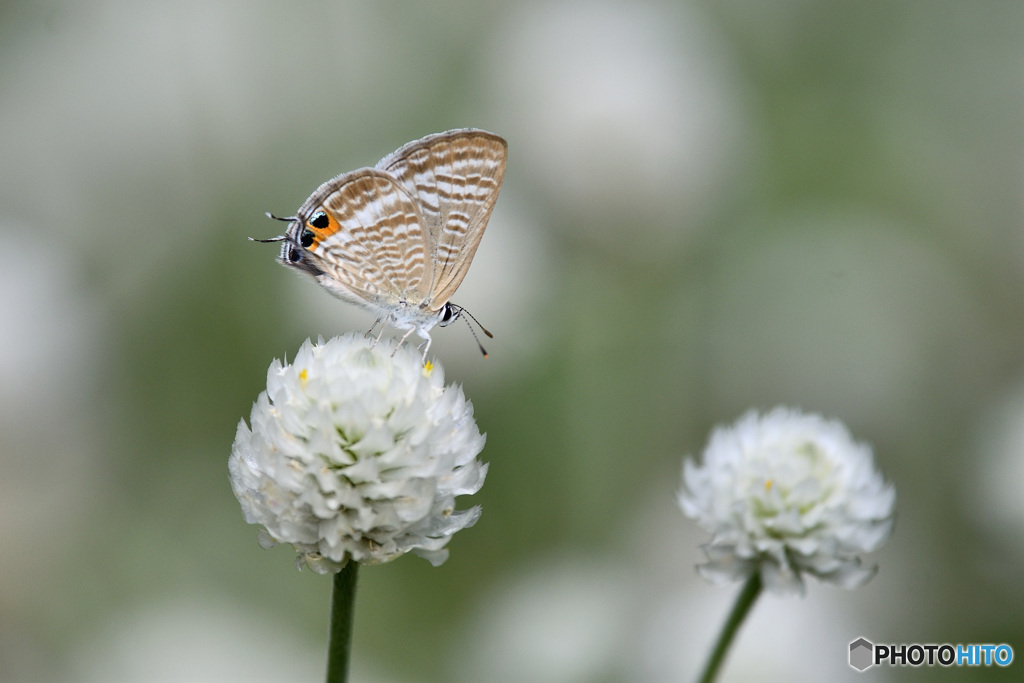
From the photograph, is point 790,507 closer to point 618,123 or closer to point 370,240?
point 370,240

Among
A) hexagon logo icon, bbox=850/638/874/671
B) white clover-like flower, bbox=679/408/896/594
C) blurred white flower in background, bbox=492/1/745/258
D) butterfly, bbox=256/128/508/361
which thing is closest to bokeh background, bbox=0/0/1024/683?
blurred white flower in background, bbox=492/1/745/258

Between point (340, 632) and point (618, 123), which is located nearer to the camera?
point (340, 632)

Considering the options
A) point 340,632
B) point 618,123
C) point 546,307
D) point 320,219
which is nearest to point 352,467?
point 340,632

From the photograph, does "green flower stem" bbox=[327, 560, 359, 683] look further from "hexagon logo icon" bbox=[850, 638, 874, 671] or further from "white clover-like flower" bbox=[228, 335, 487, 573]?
"hexagon logo icon" bbox=[850, 638, 874, 671]

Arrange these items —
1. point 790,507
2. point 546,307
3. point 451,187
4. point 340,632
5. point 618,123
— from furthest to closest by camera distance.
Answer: point 618,123, point 546,307, point 451,187, point 790,507, point 340,632

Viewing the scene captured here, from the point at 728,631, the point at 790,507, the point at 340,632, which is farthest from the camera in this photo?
the point at 790,507

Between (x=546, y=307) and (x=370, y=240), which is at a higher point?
(x=546, y=307)

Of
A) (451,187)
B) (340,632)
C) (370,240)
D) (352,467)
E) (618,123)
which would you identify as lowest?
(340,632)

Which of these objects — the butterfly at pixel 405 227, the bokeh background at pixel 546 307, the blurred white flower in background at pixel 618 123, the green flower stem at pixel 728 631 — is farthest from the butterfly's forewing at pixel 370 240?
the blurred white flower in background at pixel 618 123
